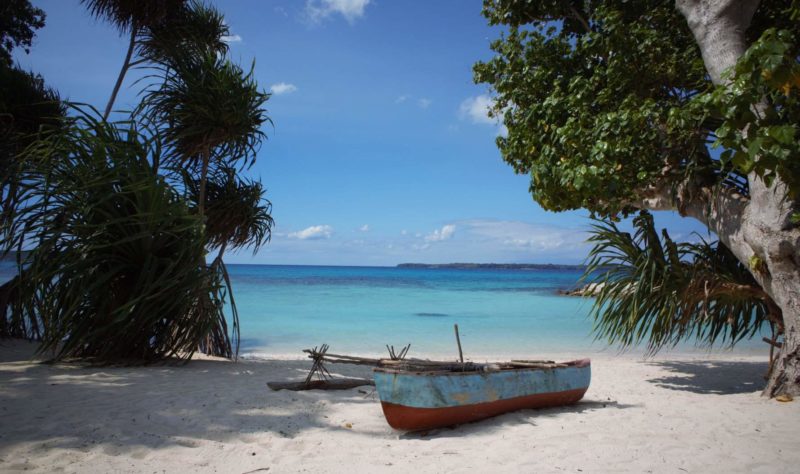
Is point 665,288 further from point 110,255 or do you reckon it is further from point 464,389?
point 110,255

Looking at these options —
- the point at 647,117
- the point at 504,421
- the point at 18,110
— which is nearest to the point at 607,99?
the point at 647,117

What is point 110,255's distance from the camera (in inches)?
204

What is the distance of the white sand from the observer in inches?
116

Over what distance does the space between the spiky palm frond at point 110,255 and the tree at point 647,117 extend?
4336mm

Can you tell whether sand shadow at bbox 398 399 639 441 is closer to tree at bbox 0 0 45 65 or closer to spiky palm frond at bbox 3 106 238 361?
spiky palm frond at bbox 3 106 238 361

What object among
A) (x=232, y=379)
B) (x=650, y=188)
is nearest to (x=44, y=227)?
(x=232, y=379)

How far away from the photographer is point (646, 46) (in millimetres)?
5500

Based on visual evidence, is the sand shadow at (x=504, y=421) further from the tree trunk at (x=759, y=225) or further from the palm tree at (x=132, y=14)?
the palm tree at (x=132, y=14)

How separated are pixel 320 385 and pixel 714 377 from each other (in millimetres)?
5412

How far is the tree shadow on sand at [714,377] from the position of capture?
18.9 feet

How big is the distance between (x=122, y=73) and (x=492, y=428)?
7.29 m

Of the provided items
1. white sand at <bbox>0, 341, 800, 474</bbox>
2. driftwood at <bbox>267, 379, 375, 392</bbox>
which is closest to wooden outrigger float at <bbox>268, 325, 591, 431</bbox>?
white sand at <bbox>0, 341, 800, 474</bbox>

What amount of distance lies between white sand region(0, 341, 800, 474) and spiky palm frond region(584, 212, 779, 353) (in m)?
0.77

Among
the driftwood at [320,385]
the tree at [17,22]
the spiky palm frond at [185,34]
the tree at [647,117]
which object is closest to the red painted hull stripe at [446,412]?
the driftwood at [320,385]
